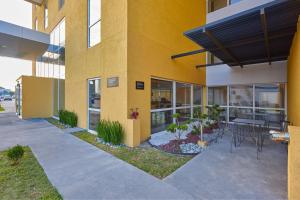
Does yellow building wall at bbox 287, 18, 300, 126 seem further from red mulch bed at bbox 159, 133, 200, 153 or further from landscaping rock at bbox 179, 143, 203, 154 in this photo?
red mulch bed at bbox 159, 133, 200, 153

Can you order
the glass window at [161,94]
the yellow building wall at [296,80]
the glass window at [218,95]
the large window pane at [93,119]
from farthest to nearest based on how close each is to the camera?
the glass window at [218,95]
the large window pane at [93,119]
the glass window at [161,94]
the yellow building wall at [296,80]

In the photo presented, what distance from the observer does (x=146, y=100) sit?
18.4ft

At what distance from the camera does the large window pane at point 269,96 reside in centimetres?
775

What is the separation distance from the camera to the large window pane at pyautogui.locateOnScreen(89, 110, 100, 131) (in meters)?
6.46

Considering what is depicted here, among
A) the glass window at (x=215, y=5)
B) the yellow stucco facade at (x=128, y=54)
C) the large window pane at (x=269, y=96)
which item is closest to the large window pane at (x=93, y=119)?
the yellow stucco facade at (x=128, y=54)

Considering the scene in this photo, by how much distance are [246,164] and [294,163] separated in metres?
1.74

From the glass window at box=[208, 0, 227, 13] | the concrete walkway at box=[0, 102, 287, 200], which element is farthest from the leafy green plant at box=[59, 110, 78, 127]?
the glass window at box=[208, 0, 227, 13]

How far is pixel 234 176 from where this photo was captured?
3.11 m

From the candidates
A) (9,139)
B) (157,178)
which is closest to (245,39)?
(157,178)

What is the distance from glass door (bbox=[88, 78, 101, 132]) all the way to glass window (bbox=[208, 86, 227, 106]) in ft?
24.0

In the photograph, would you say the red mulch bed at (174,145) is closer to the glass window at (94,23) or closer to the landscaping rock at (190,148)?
the landscaping rock at (190,148)

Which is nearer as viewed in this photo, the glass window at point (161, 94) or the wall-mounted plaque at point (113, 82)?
the wall-mounted plaque at point (113, 82)

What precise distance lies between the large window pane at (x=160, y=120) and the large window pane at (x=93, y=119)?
7.75 ft

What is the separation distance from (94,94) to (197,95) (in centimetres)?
624
